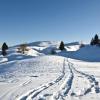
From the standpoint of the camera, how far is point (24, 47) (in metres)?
106

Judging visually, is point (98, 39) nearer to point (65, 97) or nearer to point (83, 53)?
point (83, 53)

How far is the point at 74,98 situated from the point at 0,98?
10.3ft

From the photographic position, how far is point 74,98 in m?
9.51

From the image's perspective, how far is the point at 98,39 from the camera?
10700 centimetres

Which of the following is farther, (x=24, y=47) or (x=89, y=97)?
(x=24, y=47)

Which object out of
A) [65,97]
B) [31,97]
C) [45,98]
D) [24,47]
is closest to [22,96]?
[31,97]

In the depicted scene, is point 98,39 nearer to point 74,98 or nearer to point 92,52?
point 92,52

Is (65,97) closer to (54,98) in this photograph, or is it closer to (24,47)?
(54,98)

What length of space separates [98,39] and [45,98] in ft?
330

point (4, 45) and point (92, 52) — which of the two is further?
point (4, 45)

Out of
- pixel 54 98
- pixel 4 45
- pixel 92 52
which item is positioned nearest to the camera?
pixel 54 98

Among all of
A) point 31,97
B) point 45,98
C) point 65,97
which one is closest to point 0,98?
point 31,97

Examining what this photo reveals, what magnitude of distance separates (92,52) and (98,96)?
3067 inches

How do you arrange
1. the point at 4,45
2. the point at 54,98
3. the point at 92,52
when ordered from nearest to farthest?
the point at 54,98
the point at 92,52
the point at 4,45
